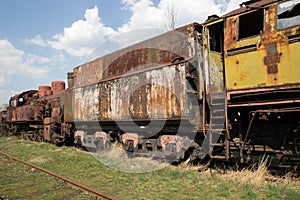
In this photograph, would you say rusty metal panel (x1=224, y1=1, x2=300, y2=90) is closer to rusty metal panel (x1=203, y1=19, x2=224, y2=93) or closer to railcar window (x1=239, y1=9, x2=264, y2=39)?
railcar window (x1=239, y1=9, x2=264, y2=39)

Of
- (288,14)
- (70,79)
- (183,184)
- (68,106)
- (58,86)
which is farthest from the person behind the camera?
(58,86)

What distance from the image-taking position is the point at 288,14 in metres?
5.77

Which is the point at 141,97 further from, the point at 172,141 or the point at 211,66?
the point at 211,66

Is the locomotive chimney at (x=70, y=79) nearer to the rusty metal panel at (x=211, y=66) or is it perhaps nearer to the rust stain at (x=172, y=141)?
the rust stain at (x=172, y=141)

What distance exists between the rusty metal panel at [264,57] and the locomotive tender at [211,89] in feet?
0.07

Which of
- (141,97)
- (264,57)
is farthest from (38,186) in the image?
(264,57)

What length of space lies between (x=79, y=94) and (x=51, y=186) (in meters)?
6.35

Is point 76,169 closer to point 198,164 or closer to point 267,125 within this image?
point 198,164

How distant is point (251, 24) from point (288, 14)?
3.14ft

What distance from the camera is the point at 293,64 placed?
557cm

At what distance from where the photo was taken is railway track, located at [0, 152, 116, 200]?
5.68 m

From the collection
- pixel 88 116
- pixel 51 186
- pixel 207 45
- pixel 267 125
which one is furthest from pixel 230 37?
pixel 88 116

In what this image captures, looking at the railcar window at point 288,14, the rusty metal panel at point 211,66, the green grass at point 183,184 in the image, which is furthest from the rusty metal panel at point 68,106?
the railcar window at point 288,14

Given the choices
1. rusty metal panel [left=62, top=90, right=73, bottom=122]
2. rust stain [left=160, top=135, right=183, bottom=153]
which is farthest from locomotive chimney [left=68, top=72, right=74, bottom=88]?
rust stain [left=160, top=135, right=183, bottom=153]
